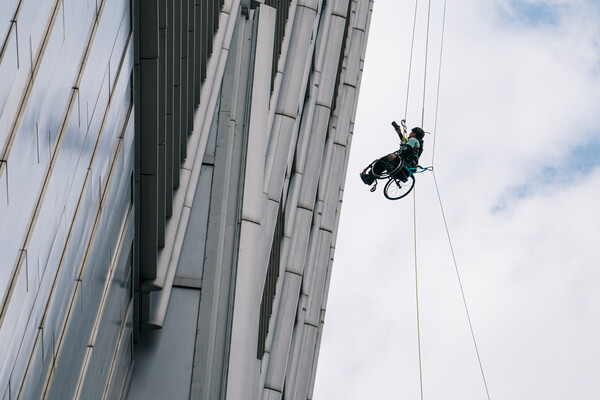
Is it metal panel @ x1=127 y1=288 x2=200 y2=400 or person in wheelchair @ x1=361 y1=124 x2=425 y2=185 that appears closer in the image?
metal panel @ x1=127 y1=288 x2=200 y2=400

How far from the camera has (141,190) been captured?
14.2 meters

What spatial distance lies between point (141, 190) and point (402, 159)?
47.9 ft

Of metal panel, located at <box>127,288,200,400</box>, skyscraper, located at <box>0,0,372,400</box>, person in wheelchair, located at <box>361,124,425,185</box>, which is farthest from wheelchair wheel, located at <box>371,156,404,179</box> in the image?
metal panel, located at <box>127,288,200,400</box>

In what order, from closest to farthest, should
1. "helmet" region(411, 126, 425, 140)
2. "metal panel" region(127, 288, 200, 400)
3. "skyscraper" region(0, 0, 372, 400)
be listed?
"skyscraper" region(0, 0, 372, 400), "metal panel" region(127, 288, 200, 400), "helmet" region(411, 126, 425, 140)

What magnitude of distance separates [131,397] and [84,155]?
571 centimetres

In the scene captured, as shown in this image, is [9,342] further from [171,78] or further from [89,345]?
[171,78]

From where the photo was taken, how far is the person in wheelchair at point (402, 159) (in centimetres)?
2784

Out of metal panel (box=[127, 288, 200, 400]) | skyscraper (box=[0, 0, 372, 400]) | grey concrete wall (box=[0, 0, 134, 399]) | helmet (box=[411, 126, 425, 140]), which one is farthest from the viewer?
helmet (box=[411, 126, 425, 140])

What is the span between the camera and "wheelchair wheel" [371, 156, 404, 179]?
2814cm

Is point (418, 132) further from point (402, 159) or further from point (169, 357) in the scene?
point (169, 357)

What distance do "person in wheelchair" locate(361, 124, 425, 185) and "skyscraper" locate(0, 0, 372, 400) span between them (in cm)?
395

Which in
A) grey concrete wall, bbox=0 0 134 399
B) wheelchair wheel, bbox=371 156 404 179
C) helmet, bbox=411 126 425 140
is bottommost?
grey concrete wall, bbox=0 0 134 399

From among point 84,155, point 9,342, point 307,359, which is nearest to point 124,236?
point 84,155

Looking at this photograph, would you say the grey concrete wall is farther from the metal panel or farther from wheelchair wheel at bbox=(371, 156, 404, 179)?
wheelchair wheel at bbox=(371, 156, 404, 179)
